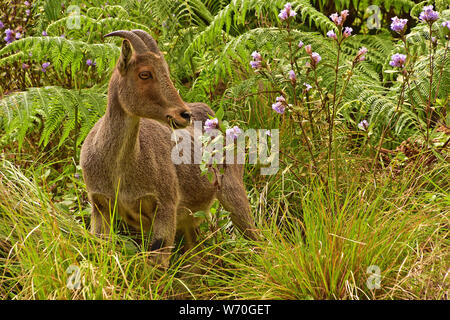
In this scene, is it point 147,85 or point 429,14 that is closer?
point 147,85

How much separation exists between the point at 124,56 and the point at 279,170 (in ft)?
6.47

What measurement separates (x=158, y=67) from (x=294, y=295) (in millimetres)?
1550

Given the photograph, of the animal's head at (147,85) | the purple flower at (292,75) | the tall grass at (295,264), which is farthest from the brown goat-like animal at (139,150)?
the purple flower at (292,75)

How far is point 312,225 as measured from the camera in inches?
147

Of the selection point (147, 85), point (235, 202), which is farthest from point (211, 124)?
point (235, 202)

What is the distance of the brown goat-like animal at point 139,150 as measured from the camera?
366cm

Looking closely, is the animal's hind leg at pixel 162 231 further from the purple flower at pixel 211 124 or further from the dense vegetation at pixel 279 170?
the purple flower at pixel 211 124

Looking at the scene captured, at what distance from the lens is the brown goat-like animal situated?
12.0 feet

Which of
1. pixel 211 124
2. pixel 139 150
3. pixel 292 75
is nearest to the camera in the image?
pixel 211 124

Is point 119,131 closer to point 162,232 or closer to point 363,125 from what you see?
point 162,232

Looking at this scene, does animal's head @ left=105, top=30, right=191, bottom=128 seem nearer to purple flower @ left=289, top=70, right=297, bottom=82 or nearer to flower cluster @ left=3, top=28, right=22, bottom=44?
purple flower @ left=289, top=70, right=297, bottom=82

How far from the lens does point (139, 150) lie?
3.96m
